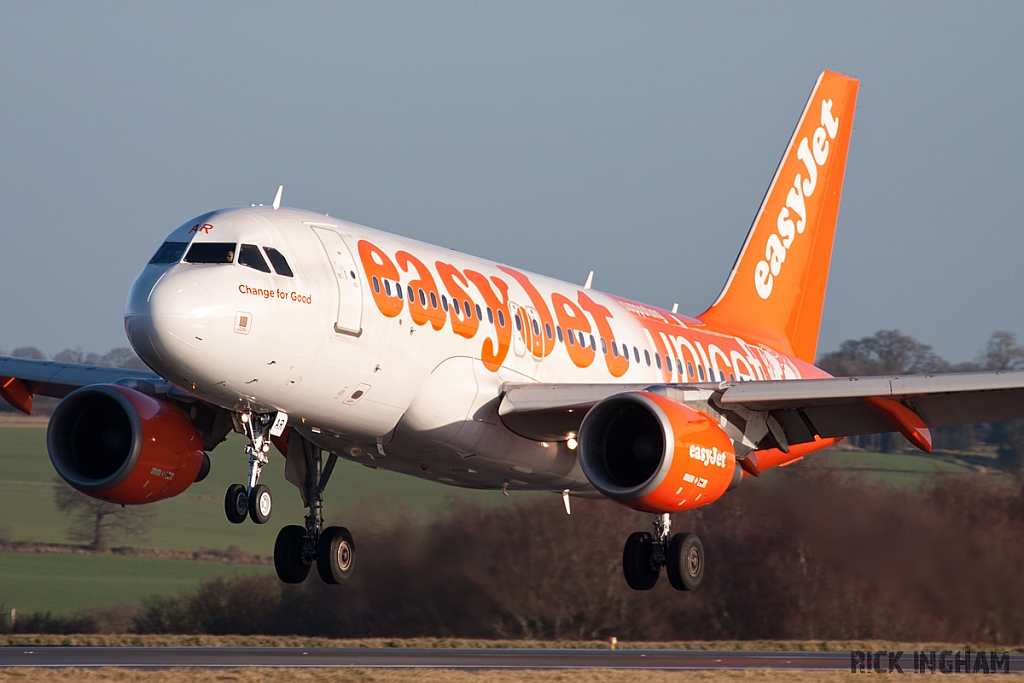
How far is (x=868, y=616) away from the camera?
34.0 meters

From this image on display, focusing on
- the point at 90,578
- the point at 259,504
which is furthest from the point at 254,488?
the point at 90,578

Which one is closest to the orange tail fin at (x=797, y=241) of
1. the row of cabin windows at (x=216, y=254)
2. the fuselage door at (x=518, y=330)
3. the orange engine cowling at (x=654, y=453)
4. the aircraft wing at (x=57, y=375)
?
the fuselage door at (x=518, y=330)

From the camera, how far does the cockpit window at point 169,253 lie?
18156 mm

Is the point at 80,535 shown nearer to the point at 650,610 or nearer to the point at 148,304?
the point at 650,610

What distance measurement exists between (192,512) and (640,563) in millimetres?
26217

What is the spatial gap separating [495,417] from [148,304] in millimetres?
6136

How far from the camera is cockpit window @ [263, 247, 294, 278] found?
60.7 feet

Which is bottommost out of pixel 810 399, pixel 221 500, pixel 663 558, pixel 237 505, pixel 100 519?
pixel 100 519

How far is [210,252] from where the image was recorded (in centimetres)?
1822

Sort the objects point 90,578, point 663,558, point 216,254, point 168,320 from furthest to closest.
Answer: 1. point 90,578
2. point 663,558
3. point 216,254
4. point 168,320

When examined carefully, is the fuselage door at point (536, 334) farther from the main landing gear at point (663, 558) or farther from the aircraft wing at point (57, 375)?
the aircraft wing at point (57, 375)

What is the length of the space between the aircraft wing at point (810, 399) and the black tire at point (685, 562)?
2569 mm

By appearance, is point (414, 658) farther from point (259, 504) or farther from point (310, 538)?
point (259, 504)

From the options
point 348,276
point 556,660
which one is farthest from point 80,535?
point 348,276
